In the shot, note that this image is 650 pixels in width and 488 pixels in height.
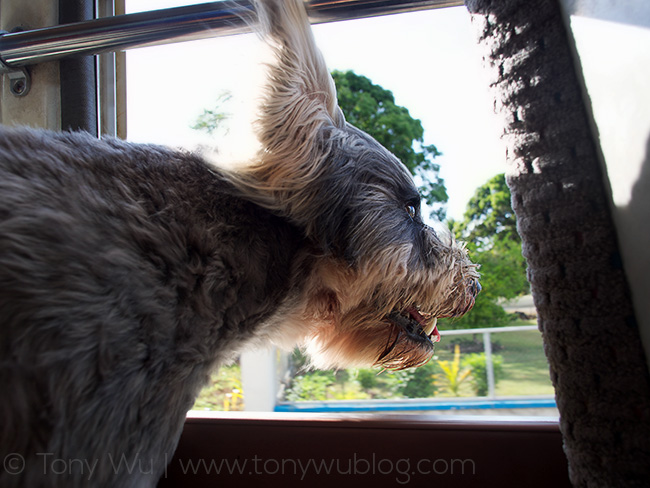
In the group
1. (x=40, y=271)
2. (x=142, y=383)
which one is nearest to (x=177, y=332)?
(x=142, y=383)

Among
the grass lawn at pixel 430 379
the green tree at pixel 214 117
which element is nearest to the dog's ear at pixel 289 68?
the green tree at pixel 214 117

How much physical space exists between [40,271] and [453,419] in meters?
0.76

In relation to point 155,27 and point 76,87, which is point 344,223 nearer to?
point 155,27

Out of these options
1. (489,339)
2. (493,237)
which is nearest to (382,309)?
(493,237)

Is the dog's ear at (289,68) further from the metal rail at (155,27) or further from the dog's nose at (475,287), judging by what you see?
the dog's nose at (475,287)

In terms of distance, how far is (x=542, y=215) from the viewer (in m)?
0.66

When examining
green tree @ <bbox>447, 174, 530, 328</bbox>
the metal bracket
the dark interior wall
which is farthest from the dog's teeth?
the metal bracket

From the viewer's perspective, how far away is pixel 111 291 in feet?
1.86

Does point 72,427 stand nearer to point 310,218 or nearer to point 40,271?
point 40,271

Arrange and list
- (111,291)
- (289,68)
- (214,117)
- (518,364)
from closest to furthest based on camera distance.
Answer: (111,291)
(289,68)
(214,117)
(518,364)

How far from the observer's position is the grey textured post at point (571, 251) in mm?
582

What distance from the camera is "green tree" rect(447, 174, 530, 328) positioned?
4.56ft

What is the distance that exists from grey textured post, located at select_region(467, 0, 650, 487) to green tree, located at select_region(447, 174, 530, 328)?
2.35 feet

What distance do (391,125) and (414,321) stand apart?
87 cm
